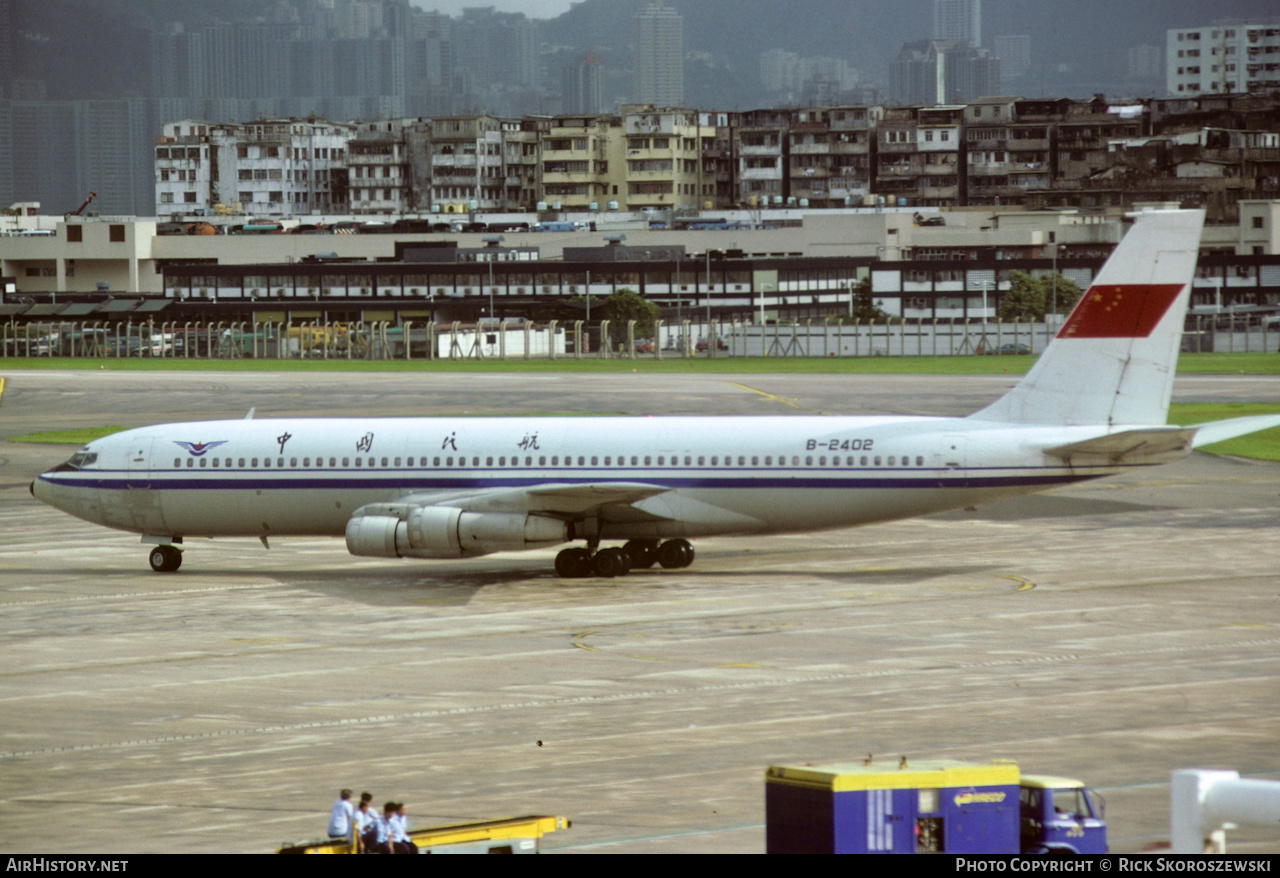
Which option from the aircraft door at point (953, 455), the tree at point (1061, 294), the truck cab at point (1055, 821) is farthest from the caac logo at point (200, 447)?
the tree at point (1061, 294)

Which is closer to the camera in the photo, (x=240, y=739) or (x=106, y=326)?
(x=240, y=739)

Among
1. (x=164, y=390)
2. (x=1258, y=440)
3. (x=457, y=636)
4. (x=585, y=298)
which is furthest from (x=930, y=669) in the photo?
(x=585, y=298)

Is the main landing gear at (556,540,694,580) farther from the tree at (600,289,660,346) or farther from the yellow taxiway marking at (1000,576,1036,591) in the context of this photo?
the tree at (600,289,660,346)

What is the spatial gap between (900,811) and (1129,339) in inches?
1101

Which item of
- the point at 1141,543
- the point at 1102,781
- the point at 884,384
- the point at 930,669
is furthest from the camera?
the point at 884,384

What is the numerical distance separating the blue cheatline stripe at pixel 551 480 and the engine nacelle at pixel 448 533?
6.92 feet

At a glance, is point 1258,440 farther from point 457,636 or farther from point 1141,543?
point 457,636

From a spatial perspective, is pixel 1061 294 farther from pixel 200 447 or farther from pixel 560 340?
pixel 200 447

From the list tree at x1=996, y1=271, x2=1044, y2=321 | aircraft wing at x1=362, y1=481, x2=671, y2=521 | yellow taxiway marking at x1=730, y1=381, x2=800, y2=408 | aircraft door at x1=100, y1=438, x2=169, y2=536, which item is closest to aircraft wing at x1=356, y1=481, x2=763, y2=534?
aircraft wing at x1=362, y1=481, x2=671, y2=521

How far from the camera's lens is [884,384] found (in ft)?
372

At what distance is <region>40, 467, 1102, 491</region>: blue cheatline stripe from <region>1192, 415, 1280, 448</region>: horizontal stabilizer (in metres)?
2.85

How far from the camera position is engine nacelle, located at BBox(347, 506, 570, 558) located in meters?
44.3

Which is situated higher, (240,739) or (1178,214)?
(1178,214)

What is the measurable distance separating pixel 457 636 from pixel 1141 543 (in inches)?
906
